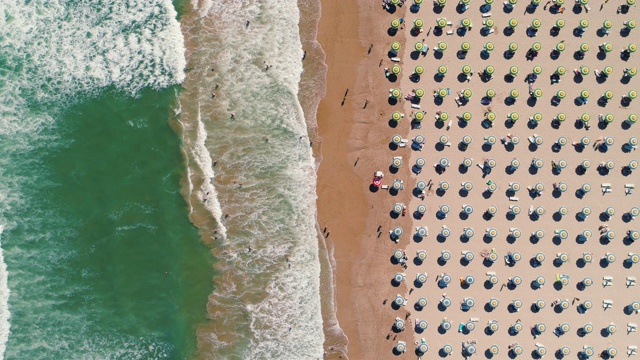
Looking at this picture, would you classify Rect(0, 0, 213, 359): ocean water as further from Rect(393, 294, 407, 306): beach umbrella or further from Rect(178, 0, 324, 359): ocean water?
Rect(393, 294, 407, 306): beach umbrella

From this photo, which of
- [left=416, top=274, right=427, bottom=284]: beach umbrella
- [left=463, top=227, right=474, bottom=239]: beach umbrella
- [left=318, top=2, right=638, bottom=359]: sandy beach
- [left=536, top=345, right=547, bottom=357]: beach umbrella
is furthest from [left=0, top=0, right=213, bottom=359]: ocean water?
[left=536, top=345, right=547, bottom=357]: beach umbrella

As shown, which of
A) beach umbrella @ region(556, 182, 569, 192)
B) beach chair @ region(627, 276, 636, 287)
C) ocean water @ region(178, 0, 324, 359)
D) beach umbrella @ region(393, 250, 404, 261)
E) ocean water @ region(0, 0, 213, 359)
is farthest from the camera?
beach chair @ region(627, 276, 636, 287)

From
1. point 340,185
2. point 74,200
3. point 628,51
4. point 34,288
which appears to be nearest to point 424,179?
point 340,185

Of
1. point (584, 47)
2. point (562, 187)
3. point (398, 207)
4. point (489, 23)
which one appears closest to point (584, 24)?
point (584, 47)

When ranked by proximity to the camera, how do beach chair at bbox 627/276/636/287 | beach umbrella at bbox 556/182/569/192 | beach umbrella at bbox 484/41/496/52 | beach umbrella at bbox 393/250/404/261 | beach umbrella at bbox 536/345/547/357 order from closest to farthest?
beach umbrella at bbox 393/250/404/261, beach umbrella at bbox 484/41/496/52, beach umbrella at bbox 556/182/569/192, beach umbrella at bbox 536/345/547/357, beach chair at bbox 627/276/636/287

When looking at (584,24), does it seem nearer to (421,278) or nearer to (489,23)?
(489,23)

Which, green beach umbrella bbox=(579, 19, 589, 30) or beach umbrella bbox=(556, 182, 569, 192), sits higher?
green beach umbrella bbox=(579, 19, 589, 30)

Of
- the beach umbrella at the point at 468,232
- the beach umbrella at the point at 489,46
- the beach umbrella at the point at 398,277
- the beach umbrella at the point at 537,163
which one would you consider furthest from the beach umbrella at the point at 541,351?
the beach umbrella at the point at 489,46

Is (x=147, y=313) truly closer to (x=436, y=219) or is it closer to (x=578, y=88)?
(x=436, y=219)

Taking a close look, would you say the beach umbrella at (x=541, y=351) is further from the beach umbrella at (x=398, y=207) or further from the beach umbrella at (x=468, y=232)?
the beach umbrella at (x=398, y=207)
